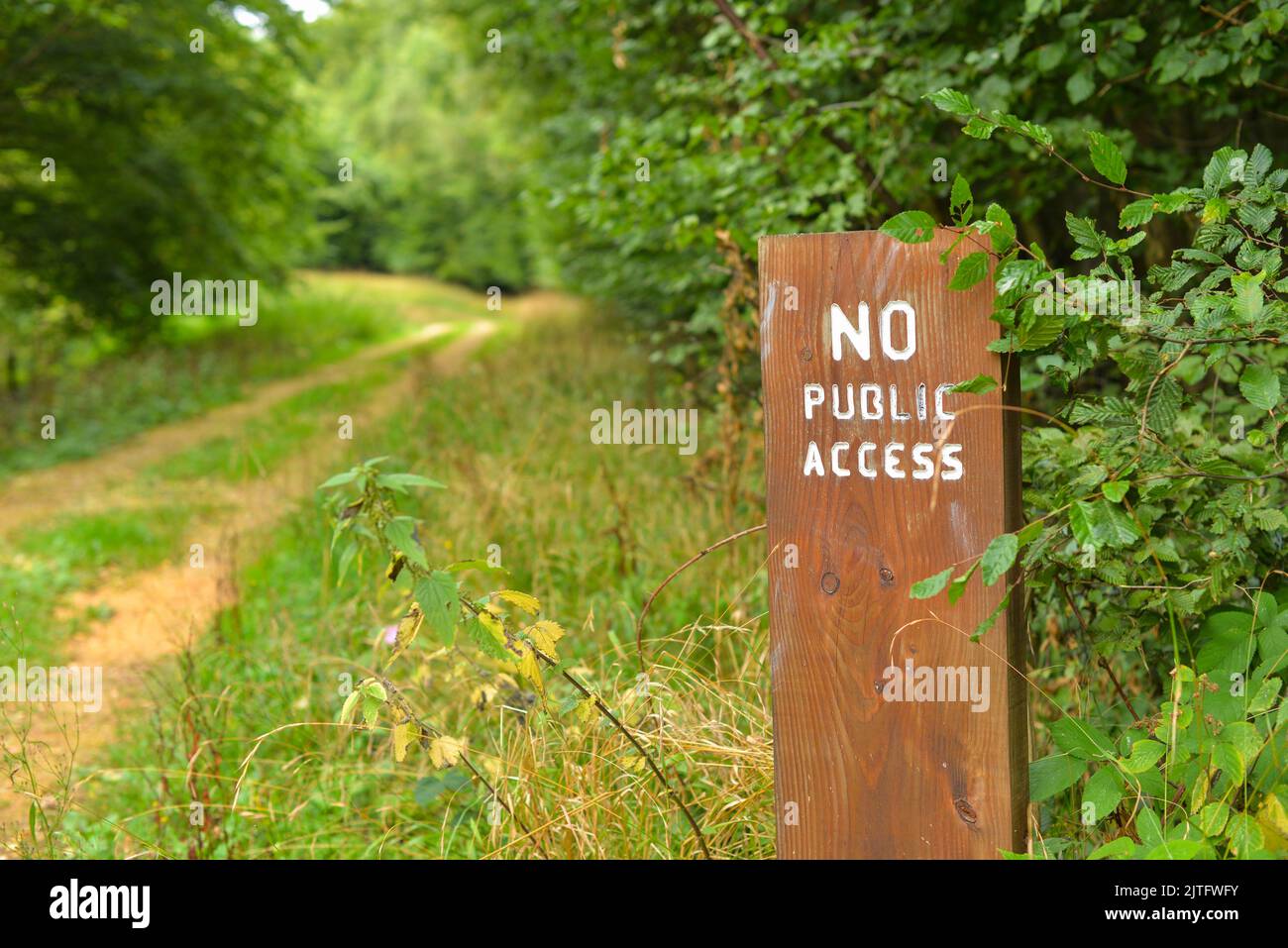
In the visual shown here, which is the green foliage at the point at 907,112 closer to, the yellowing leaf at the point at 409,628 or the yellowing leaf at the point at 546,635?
the yellowing leaf at the point at 546,635

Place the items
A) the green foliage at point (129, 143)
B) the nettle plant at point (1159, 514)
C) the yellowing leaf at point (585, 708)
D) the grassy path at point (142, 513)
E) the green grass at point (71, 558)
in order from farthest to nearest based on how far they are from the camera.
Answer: the green foliage at point (129, 143)
the green grass at point (71, 558)
the grassy path at point (142, 513)
the yellowing leaf at point (585, 708)
the nettle plant at point (1159, 514)

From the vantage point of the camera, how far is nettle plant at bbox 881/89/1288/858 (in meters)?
2.15

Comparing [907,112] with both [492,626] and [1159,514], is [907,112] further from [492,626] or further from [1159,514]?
[492,626]

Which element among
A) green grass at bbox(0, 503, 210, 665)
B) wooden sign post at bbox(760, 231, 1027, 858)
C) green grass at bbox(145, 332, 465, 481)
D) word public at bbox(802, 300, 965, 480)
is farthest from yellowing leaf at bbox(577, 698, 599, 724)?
green grass at bbox(145, 332, 465, 481)

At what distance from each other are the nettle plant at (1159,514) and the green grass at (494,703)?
0.89 m

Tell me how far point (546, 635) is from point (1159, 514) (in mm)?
1460

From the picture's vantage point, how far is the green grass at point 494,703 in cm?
293

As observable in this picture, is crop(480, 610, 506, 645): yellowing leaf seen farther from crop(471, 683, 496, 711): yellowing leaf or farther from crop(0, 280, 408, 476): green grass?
crop(0, 280, 408, 476): green grass

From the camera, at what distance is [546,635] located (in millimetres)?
A: 2629

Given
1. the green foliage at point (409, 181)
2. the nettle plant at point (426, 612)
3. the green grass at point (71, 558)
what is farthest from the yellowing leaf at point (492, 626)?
the green foliage at point (409, 181)

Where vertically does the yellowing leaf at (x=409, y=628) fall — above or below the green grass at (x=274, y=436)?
below

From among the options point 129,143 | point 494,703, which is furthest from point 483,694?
point 129,143
